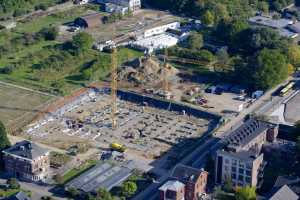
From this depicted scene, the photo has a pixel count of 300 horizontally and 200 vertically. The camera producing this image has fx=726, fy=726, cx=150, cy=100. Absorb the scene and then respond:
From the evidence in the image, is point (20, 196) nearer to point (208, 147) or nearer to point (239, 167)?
point (239, 167)

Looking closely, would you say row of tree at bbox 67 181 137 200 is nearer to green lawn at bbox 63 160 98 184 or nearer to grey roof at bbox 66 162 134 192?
grey roof at bbox 66 162 134 192

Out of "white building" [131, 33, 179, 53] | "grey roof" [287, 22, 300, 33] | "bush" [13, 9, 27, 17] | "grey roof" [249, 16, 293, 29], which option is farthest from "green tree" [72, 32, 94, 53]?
"grey roof" [287, 22, 300, 33]

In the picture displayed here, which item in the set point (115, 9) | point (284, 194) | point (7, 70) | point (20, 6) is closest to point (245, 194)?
point (284, 194)

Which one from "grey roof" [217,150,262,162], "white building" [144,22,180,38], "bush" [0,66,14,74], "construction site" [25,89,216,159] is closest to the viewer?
"grey roof" [217,150,262,162]

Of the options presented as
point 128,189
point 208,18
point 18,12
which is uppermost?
point 208,18

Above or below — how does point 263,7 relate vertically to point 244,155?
above
